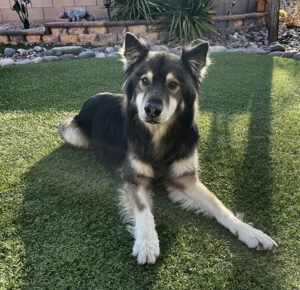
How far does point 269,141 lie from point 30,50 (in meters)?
8.04

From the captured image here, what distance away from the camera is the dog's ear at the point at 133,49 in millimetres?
2594

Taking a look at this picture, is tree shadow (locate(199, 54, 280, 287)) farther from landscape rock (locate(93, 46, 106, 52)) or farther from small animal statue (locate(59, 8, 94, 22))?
small animal statue (locate(59, 8, 94, 22))

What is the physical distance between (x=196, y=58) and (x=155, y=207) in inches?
59.5

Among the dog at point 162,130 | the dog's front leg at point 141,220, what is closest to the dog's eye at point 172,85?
the dog at point 162,130

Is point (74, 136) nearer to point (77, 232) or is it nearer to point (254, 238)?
point (77, 232)

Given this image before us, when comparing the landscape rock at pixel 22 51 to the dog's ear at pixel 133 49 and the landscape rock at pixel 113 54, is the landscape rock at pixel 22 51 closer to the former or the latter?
the landscape rock at pixel 113 54

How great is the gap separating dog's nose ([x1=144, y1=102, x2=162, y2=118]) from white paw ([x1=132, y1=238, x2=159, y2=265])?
1029 mm

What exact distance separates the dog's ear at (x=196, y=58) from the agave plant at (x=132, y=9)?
742 centimetres

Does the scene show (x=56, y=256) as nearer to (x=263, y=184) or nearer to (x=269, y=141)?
(x=263, y=184)

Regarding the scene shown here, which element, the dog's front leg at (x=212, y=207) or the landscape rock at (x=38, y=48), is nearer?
the dog's front leg at (x=212, y=207)

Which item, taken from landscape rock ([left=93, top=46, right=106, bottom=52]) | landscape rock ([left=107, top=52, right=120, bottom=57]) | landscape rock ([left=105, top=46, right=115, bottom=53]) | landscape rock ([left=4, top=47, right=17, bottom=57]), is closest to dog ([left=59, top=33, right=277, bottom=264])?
landscape rock ([left=107, top=52, right=120, bottom=57])

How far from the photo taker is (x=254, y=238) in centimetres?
203

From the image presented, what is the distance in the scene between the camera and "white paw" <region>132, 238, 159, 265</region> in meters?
1.89

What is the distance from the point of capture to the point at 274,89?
5098mm
